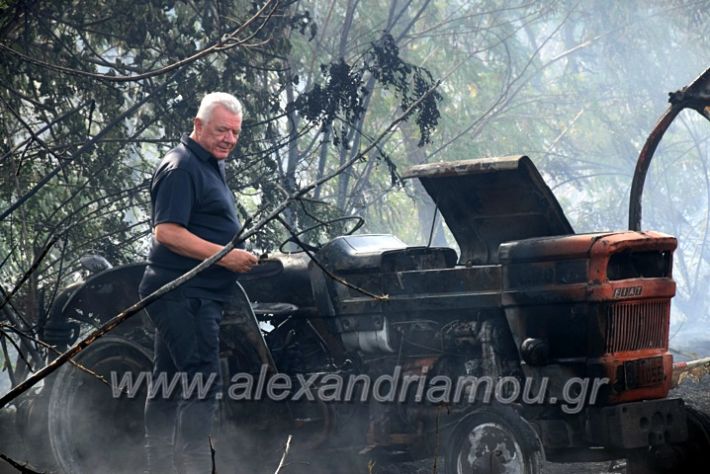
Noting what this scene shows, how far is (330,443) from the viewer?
657cm

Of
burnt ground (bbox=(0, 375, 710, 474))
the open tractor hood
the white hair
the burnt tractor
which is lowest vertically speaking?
burnt ground (bbox=(0, 375, 710, 474))

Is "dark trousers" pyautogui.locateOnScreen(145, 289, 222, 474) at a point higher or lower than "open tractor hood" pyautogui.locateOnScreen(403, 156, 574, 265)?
lower

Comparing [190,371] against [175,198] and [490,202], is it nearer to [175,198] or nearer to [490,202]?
[175,198]

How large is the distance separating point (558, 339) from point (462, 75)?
1958cm

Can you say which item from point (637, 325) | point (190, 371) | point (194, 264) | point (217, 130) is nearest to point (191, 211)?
point (194, 264)

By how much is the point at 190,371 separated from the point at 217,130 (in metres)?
1.27

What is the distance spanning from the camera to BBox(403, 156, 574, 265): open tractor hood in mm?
6031

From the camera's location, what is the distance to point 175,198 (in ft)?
17.1

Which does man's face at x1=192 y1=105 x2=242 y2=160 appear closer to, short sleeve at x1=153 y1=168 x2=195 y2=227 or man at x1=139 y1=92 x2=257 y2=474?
man at x1=139 y1=92 x2=257 y2=474

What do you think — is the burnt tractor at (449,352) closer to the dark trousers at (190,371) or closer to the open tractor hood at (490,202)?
the open tractor hood at (490,202)

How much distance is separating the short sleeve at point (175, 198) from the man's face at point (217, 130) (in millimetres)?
278

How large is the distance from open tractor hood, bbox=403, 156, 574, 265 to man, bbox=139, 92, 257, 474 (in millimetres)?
1246

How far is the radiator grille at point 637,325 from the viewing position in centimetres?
582

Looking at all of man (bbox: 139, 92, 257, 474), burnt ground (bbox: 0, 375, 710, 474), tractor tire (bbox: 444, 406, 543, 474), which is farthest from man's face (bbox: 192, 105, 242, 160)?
tractor tire (bbox: 444, 406, 543, 474)
